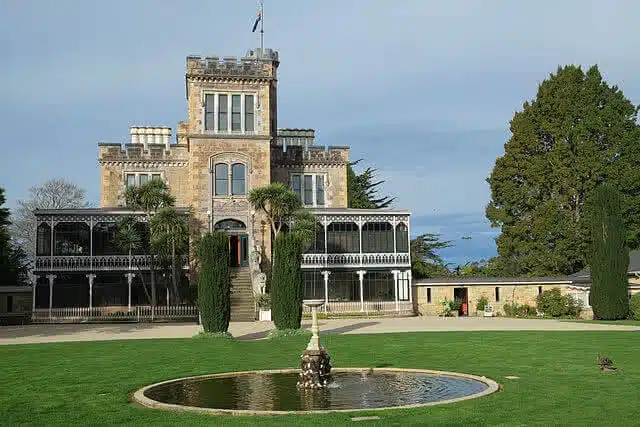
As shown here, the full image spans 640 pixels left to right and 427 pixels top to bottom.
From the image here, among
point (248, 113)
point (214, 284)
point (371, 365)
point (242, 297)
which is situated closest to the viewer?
point (371, 365)

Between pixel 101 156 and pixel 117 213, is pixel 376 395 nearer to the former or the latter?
Answer: pixel 117 213

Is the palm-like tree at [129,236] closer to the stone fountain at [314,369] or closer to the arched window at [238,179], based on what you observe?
the arched window at [238,179]

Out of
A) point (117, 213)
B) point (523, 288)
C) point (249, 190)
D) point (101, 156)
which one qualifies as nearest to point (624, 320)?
point (523, 288)

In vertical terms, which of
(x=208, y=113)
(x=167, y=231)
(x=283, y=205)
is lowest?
(x=167, y=231)

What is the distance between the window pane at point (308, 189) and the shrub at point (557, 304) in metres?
16.2

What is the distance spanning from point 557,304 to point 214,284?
75.2ft

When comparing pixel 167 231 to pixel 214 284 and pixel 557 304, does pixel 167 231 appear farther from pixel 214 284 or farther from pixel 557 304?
pixel 557 304

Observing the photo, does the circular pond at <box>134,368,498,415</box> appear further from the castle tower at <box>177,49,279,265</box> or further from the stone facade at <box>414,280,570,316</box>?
the stone facade at <box>414,280,570,316</box>

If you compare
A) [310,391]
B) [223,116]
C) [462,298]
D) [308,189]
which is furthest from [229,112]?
[310,391]

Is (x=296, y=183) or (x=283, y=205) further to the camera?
(x=296, y=183)

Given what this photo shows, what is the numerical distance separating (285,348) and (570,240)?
32.1m

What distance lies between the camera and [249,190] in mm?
44438

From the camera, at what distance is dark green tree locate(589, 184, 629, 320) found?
38.2m

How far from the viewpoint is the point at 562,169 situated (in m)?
50.2
